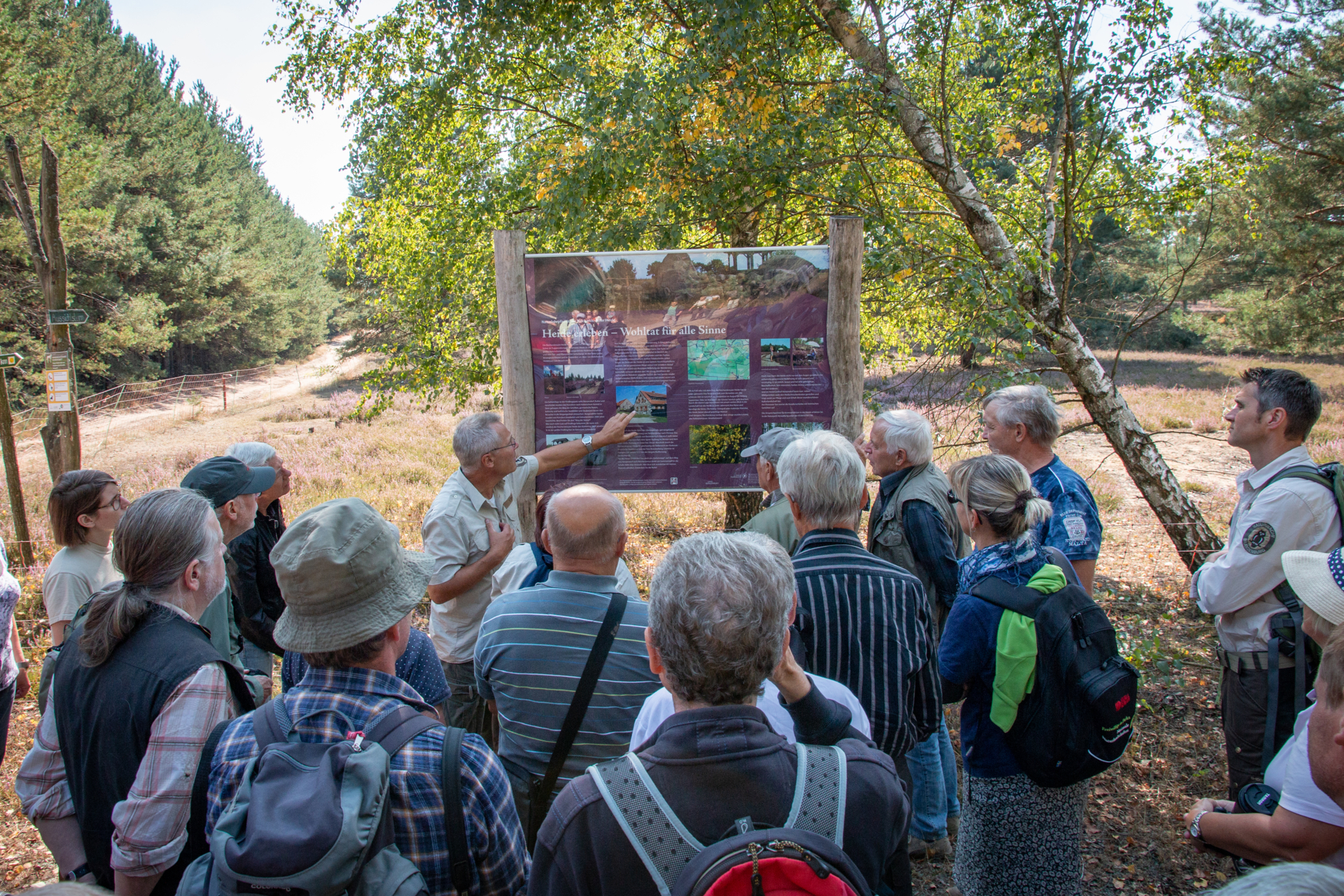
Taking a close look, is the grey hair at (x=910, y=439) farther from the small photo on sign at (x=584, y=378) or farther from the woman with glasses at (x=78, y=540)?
the woman with glasses at (x=78, y=540)

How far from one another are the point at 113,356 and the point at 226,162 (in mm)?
16932

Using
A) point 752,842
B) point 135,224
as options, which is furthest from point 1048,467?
point 135,224

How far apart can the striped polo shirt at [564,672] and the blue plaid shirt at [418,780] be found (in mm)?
591

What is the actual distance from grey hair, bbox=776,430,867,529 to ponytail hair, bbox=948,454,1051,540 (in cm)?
44

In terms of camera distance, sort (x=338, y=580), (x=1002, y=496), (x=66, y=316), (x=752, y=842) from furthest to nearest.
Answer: (x=66, y=316) → (x=1002, y=496) → (x=338, y=580) → (x=752, y=842)

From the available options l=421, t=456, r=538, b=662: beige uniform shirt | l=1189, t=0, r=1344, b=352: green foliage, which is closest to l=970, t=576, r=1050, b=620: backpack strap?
l=421, t=456, r=538, b=662: beige uniform shirt

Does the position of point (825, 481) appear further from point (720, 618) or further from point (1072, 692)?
point (720, 618)

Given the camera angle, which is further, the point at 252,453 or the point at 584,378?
the point at 584,378

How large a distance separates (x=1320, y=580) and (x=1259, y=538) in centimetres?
97

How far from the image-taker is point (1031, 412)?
363cm

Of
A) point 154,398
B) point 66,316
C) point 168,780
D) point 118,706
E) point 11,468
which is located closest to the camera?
point 168,780

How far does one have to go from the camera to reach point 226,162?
42844 millimetres

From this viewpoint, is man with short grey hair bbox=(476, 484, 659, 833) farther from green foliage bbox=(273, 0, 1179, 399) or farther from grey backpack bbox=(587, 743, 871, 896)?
green foliage bbox=(273, 0, 1179, 399)

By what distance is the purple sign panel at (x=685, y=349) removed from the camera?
450cm
